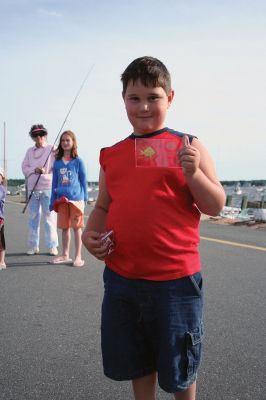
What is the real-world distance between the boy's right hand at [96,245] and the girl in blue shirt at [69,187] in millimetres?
3201

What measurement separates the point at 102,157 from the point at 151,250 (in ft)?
1.62

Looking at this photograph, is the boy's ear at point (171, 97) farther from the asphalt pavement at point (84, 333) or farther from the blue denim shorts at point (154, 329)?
the asphalt pavement at point (84, 333)

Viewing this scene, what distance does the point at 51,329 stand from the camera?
9.71ft

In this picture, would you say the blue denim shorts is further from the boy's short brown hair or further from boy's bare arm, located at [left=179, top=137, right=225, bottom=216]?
the boy's short brown hair

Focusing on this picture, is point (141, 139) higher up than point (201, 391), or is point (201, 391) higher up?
point (141, 139)

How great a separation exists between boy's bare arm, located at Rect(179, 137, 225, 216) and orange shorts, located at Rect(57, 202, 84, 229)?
3428 mm

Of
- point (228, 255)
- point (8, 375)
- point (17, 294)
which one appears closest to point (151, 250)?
point (8, 375)

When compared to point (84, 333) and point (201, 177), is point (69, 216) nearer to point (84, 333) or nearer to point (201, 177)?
point (84, 333)

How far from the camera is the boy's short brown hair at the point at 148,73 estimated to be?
168cm

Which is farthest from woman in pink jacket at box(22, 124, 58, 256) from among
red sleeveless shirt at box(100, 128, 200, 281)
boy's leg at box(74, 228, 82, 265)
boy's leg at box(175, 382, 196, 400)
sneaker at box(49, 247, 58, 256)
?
boy's leg at box(175, 382, 196, 400)

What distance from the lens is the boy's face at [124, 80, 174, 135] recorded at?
5.51ft

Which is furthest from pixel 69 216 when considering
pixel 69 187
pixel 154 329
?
pixel 154 329

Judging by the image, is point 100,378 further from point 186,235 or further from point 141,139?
point 141,139

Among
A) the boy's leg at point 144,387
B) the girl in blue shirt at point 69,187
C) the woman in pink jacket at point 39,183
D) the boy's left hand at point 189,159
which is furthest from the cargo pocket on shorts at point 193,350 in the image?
the woman in pink jacket at point 39,183
